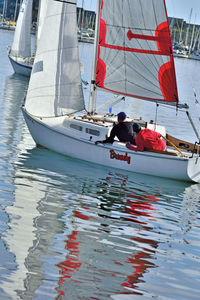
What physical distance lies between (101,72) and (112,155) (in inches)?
101

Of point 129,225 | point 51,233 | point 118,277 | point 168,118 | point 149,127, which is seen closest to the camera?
point 118,277

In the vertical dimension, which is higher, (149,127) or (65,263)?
(149,127)

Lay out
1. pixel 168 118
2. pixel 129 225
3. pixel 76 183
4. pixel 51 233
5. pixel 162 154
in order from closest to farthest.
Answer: pixel 51 233, pixel 129 225, pixel 76 183, pixel 162 154, pixel 168 118

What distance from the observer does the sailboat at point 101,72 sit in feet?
54.9

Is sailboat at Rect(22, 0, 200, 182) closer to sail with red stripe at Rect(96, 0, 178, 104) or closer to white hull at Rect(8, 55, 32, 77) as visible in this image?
sail with red stripe at Rect(96, 0, 178, 104)

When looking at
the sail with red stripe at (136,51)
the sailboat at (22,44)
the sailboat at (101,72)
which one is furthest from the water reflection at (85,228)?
the sailboat at (22,44)

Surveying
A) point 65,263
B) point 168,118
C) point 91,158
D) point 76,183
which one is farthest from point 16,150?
A: point 168,118

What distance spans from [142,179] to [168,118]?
48.7ft

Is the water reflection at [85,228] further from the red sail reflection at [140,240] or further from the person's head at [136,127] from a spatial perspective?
the person's head at [136,127]

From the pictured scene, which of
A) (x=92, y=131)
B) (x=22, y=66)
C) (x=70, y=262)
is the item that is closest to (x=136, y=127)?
(x=92, y=131)

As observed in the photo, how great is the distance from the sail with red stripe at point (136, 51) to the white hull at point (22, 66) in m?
24.7

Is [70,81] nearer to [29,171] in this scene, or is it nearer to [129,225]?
[29,171]

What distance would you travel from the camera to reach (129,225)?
11.6 meters

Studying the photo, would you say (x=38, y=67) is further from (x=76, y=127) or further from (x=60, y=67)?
(x=76, y=127)
